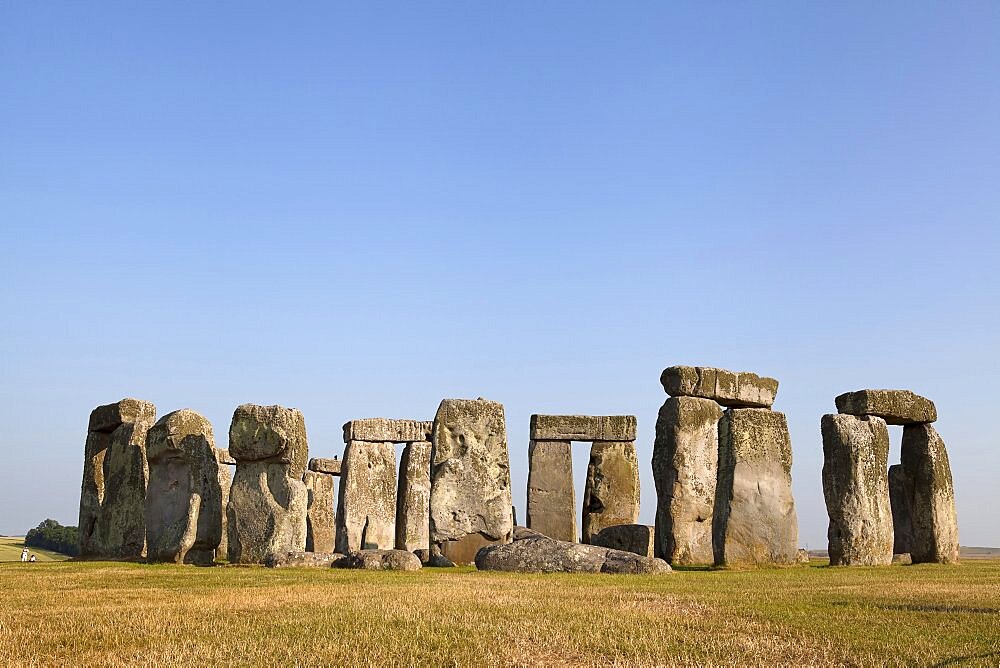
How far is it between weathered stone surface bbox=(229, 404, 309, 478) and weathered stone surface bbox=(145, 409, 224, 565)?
161 centimetres

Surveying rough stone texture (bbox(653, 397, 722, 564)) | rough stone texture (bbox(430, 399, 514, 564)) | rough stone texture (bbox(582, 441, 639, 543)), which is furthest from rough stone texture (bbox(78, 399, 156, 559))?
rough stone texture (bbox(582, 441, 639, 543))

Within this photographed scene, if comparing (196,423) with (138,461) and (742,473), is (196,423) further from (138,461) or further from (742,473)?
(742,473)

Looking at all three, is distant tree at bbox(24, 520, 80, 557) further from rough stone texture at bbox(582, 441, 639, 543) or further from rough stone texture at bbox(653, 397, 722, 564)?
rough stone texture at bbox(653, 397, 722, 564)

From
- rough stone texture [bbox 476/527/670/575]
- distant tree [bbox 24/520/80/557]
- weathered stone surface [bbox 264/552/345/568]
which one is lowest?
distant tree [bbox 24/520/80/557]

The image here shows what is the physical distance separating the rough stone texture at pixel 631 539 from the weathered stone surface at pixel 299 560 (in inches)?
247

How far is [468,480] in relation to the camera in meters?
15.4

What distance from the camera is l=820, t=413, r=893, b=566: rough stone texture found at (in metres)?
15.3

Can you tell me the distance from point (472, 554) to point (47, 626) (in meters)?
9.01

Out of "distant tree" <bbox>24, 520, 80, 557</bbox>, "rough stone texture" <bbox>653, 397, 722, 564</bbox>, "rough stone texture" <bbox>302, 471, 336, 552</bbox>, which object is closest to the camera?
"rough stone texture" <bbox>653, 397, 722, 564</bbox>

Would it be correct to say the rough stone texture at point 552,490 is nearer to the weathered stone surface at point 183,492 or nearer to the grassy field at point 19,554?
the weathered stone surface at point 183,492

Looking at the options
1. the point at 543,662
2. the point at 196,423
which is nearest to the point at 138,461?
the point at 196,423

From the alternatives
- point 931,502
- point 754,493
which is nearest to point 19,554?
point 754,493

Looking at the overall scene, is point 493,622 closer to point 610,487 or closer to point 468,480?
point 468,480

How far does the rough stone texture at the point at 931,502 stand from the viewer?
55.0 ft
